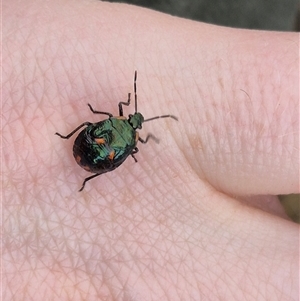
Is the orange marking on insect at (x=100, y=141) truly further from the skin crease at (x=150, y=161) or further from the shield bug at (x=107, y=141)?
the skin crease at (x=150, y=161)

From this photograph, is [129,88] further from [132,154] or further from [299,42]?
[299,42]

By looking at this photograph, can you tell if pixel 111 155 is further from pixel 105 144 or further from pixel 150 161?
pixel 150 161

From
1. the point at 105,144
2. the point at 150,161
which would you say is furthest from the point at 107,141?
the point at 150,161

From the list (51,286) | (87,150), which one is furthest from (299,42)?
(51,286)

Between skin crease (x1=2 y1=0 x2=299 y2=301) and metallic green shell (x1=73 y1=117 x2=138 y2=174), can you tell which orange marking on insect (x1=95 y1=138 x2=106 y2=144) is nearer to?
metallic green shell (x1=73 y1=117 x2=138 y2=174)

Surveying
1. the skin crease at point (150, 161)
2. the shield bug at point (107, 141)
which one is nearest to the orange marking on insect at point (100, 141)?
the shield bug at point (107, 141)
